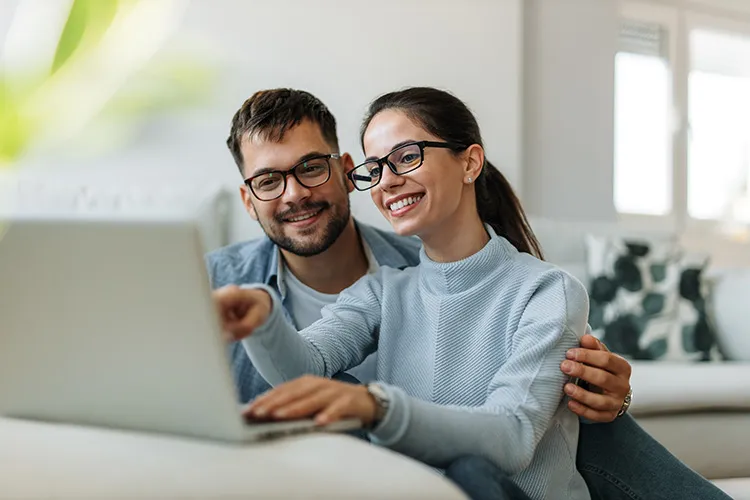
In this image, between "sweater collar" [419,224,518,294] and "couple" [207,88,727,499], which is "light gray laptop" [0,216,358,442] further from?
"sweater collar" [419,224,518,294]

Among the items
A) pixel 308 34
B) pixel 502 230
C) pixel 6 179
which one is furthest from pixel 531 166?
pixel 502 230

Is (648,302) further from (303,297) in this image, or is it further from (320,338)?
(320,338)

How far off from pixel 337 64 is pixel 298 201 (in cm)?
181

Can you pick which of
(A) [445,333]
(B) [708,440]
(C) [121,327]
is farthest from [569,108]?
(C) [121,327]

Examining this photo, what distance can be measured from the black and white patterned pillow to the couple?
4.08ft

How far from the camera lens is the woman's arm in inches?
42.3

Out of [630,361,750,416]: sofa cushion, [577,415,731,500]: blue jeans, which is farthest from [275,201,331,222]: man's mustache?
[630,361,750,416]: sofa cushion

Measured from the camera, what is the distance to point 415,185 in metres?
1.33

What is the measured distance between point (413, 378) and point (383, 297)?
157 millimetres

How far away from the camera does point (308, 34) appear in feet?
11.0

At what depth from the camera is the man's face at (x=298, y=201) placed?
5.61 ft

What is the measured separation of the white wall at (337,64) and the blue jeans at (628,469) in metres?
1.98

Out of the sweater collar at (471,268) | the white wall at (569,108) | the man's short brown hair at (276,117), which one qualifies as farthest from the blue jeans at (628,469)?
the white wall at (569,108)

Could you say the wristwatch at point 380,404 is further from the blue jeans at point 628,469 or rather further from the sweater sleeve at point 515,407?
the blue jeans at point 628,469
